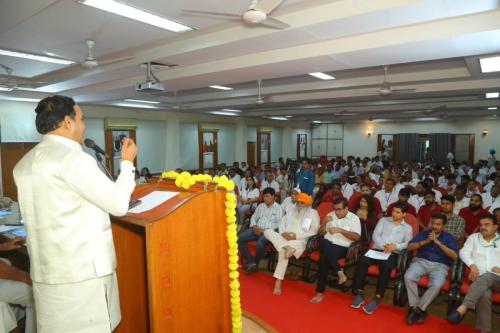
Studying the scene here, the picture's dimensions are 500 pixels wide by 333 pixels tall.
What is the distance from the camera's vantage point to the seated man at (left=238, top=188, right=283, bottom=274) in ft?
15.5

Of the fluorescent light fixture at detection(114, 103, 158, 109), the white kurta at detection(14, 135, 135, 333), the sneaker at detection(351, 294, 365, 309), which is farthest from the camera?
the fluorescent light fixture at detection(114, 103, 158, 109)

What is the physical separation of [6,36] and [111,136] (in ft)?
20.3

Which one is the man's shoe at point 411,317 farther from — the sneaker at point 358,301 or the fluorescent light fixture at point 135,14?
the fluorescent light fixture at point 135,14

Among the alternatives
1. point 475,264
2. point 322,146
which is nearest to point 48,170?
point 475,264

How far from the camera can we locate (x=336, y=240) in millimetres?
4258

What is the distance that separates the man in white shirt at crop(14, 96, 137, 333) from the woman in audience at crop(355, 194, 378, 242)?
388 cm

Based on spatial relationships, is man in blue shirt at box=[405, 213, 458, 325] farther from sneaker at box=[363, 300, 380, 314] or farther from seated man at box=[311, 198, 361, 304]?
seated man at box=[311, 198, 361, 304]

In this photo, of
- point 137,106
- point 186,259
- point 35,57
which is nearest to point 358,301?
point 186,259

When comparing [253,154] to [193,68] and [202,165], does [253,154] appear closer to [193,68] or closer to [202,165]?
[202,165]

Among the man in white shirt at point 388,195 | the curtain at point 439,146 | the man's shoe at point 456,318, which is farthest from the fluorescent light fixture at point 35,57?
the curtain at point 439,146

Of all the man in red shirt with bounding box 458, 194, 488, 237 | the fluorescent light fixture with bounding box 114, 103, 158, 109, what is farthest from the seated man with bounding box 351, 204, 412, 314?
the fluorescent light fixture with bounding box 114, 103, 158, 109

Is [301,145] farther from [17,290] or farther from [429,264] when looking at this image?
[17,290]

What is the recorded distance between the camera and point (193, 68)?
5.23 m

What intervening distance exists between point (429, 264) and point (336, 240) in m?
1.06
